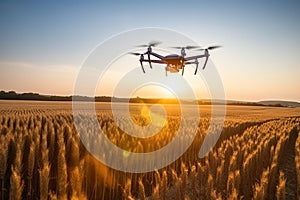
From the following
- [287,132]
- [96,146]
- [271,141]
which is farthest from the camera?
[287,132]

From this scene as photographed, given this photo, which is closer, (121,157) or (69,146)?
(121,157)

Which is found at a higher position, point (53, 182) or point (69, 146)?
point (69, 146)

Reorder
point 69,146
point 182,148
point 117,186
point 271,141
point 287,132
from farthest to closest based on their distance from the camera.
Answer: point 287,132 < point 271,141 < point 182,148 < point 69,146 < point 117,186

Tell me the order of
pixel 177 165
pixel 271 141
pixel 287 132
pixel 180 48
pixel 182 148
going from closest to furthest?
pixel 177 165
pixel 182 148
pixel 271 141
pixel 287 132
pixel 180 48

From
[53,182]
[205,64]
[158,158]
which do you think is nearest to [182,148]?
[158,158]

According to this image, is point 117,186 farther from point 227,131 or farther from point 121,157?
point 227,131

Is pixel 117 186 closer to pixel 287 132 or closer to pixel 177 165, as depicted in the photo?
pixel 177 165

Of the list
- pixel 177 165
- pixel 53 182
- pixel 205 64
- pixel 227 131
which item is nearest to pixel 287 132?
pixel 227 131

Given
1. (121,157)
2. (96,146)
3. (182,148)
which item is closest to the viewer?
(121,157)

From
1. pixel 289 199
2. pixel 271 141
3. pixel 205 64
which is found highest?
pixel 205 64
